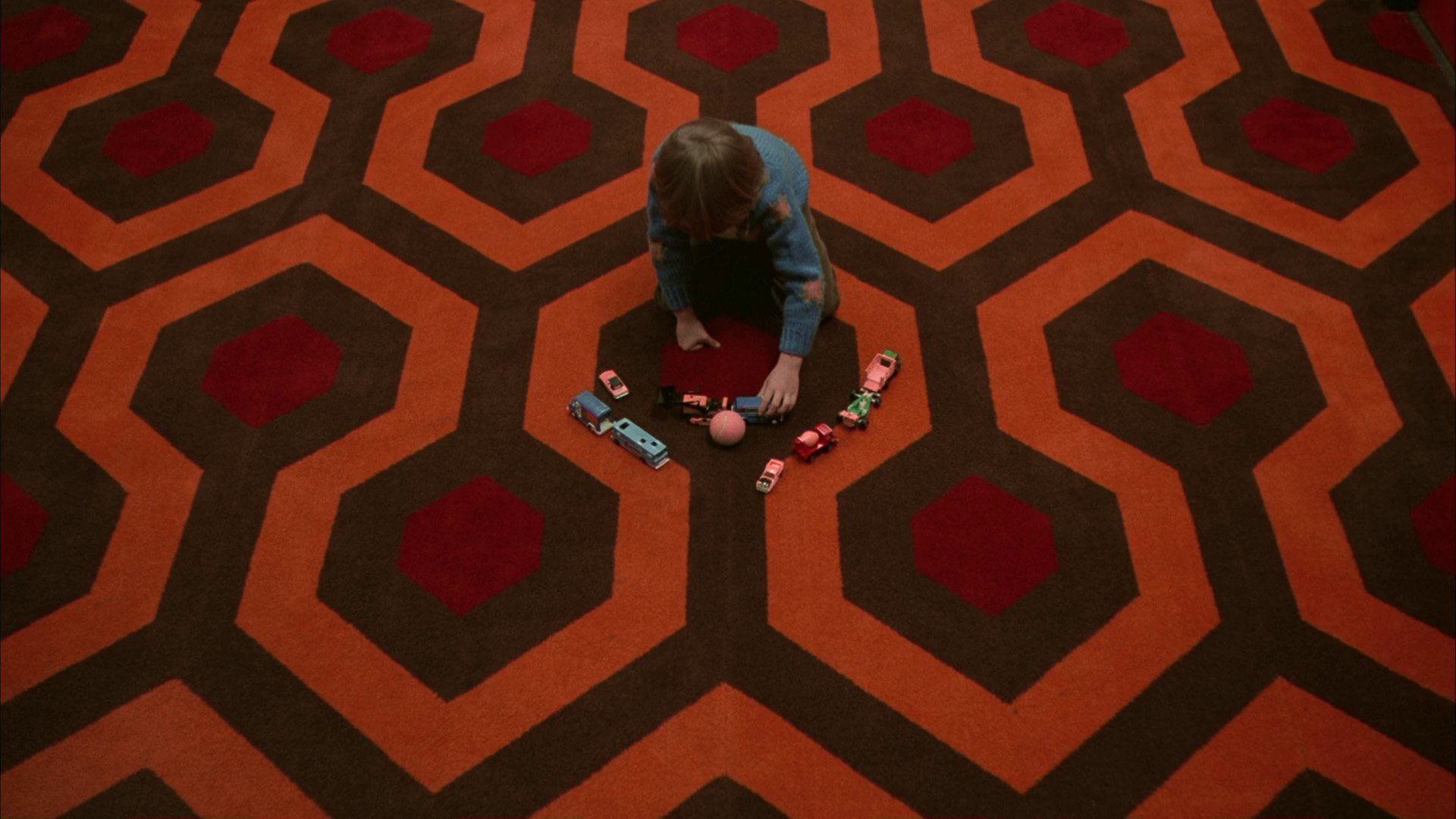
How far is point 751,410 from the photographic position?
1.33m

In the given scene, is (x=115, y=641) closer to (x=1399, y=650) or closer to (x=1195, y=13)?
(x=1399, y=650)

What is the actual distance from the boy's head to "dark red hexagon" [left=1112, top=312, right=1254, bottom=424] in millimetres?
678

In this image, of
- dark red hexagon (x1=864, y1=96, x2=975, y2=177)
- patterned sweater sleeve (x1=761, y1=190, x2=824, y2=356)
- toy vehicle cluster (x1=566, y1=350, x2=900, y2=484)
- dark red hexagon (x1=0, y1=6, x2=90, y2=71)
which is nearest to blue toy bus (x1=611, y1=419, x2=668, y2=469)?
toy vehicle cluster (x1=566, y1=350, x2=900, y2=484)

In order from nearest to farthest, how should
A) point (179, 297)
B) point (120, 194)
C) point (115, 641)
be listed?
point (115, 641), point (179, 297), point (120, 194)

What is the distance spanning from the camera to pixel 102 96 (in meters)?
1.87

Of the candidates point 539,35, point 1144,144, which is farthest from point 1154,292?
point 539,35

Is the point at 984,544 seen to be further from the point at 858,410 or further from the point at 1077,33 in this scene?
the point at 1077,33

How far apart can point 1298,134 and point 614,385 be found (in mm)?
1325

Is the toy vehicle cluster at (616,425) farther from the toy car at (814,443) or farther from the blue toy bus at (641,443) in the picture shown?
the toy car at (814,443)

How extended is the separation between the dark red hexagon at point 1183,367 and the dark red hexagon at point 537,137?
1.00 m

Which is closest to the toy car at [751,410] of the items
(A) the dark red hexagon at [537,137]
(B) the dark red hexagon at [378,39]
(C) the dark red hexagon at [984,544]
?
(C) the dark red hexagon at [984,544]

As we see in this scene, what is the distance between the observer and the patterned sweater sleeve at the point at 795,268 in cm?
121

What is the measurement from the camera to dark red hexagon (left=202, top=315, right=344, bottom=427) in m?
1.42

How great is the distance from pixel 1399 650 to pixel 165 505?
1631mm
